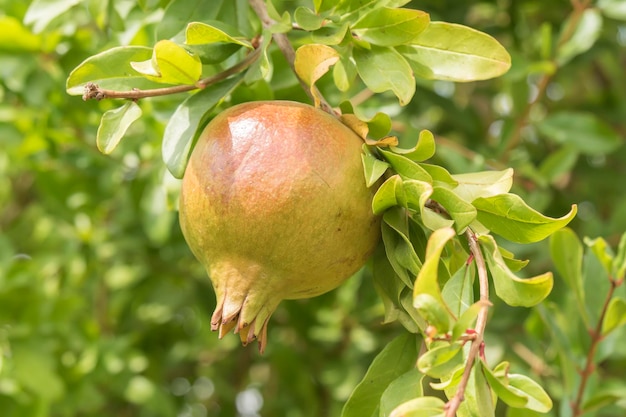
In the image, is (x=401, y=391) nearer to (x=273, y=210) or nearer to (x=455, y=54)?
(x=273, y=210)

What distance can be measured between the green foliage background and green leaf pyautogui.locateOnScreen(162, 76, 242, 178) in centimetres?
24

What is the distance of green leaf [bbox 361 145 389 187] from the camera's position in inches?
32.9

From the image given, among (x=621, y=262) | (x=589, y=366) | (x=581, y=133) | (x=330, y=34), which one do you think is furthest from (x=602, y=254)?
(x=581, y=133)

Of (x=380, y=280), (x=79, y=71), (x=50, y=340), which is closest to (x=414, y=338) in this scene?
(x=380, y=280)

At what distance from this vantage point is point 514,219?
0.86m

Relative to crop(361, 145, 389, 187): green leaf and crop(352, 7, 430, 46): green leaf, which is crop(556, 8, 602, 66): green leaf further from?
crop(361, 145, 389, 187): green leaf

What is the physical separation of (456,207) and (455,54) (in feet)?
0.78

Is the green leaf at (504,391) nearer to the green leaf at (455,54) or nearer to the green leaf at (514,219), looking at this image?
the green leaf at (514,219)

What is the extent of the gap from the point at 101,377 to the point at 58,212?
15.7 inches

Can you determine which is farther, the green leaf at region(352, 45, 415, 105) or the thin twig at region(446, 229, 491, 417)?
the green leaf at region(352, 45, 415, 105)

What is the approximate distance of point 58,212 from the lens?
193 centimetres

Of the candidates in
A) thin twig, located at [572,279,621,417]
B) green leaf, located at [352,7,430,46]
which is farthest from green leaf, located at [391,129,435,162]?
thin twig, located at [572,279,621,417]

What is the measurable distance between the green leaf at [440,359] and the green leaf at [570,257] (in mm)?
544

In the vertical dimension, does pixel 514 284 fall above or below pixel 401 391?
above
